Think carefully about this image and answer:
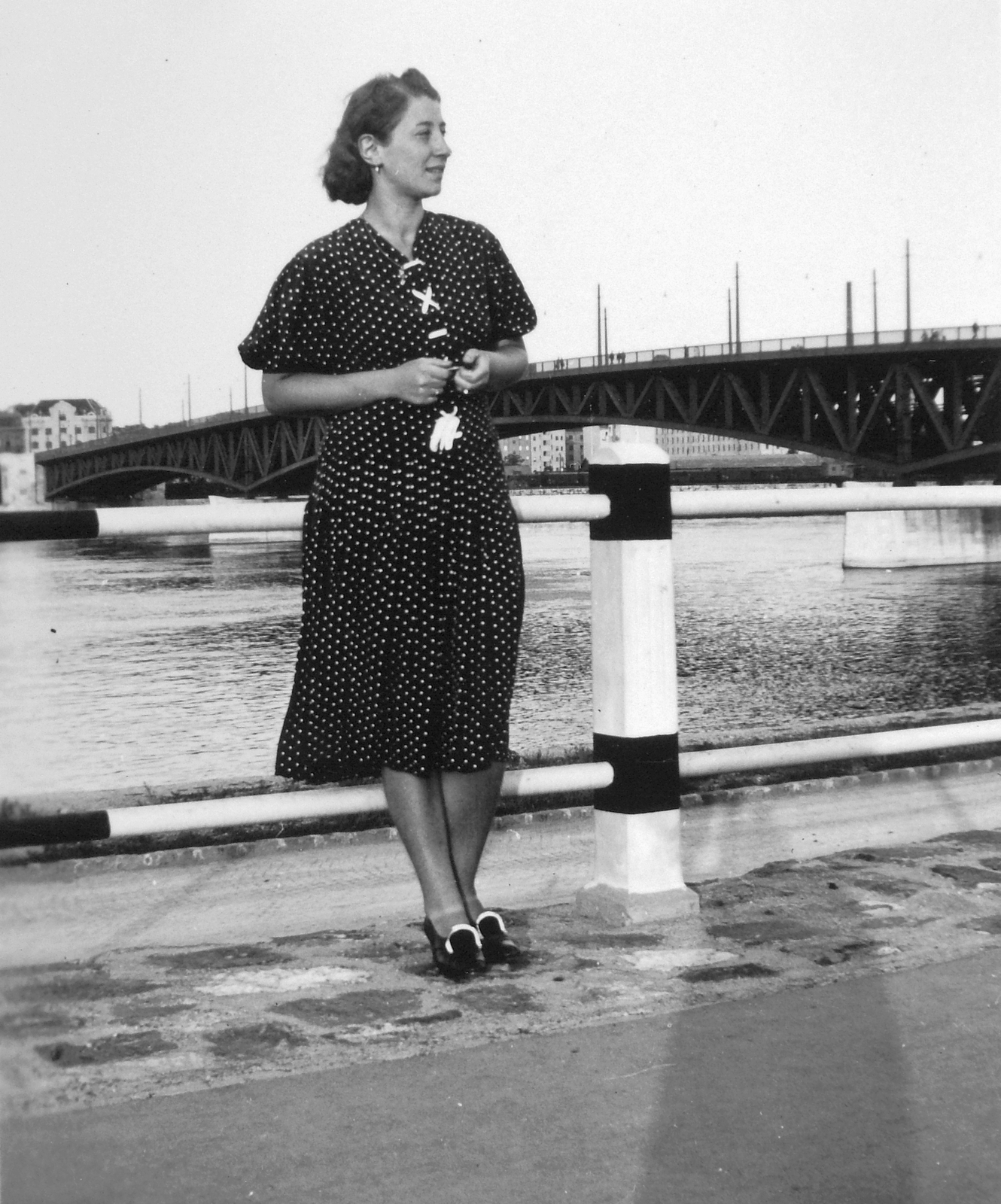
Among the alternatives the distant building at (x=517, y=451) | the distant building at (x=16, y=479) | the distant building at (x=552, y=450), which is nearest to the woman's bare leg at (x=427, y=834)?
the distant building at (x=16, y=479)

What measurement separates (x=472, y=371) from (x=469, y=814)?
0.78 meters

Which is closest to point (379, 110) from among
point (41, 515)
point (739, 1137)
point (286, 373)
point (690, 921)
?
point (286, 373)

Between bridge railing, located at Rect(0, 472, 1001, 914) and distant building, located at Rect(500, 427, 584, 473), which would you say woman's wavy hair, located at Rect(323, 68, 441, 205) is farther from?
distant building, located at Rect(500, 427, 584, 473)

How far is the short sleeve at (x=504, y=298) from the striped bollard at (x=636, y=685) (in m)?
0.29

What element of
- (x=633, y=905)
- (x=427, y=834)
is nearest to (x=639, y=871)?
(x=633, y=905)

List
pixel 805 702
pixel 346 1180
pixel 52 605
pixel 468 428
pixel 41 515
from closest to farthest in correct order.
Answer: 1. pixel 346 1180
2. pixel 41 515
3. pixel 468 428
4. pixel 805 702
5. pixel 52 605

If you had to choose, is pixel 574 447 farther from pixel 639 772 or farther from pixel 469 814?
pixel 469 814

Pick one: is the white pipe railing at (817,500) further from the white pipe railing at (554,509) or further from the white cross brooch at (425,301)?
the white cross brooch at (425,301)

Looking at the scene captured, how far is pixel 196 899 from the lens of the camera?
3781 millimetres

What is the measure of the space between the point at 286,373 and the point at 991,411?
154ft

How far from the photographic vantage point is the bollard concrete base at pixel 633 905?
3.11m

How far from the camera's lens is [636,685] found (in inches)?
122

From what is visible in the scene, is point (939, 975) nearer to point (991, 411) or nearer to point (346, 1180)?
point (346, 1180)

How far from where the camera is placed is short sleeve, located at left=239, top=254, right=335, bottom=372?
2867 millimetres
